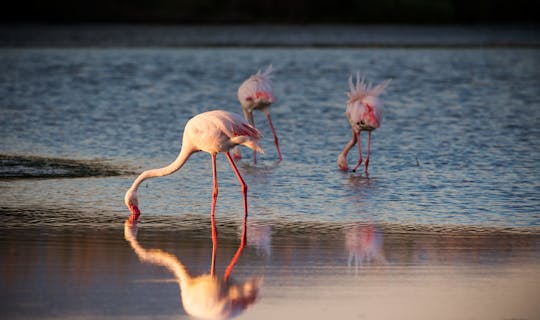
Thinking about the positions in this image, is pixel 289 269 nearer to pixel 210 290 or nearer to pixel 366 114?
pixel 210 290

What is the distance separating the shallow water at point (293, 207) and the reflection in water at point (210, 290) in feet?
0.25

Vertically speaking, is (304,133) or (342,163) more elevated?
(304,133)

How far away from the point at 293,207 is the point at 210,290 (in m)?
3.15

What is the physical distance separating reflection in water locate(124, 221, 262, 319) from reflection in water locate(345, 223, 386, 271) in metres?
0.85

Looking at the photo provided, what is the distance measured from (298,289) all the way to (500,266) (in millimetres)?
1520

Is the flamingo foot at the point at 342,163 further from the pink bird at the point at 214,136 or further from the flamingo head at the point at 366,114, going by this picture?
the pink bird at the point at 214,136

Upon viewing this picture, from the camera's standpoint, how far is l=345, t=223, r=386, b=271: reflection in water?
7.44 m

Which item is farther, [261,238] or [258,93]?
[258,93]

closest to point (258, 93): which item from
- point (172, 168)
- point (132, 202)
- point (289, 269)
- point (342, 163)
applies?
point (342, 163)

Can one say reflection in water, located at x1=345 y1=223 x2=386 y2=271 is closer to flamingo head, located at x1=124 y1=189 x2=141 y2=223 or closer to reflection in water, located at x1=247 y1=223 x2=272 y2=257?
reflection in water, located at x1=247 y1=223 x2=272 y2=257

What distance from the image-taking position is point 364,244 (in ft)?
26.2

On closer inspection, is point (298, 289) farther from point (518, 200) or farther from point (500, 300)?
point (518, 200)

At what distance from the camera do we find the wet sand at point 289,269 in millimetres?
6180

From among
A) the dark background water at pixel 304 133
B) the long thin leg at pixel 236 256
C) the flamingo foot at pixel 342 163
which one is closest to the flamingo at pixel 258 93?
the dark background water at pixel 304 133
